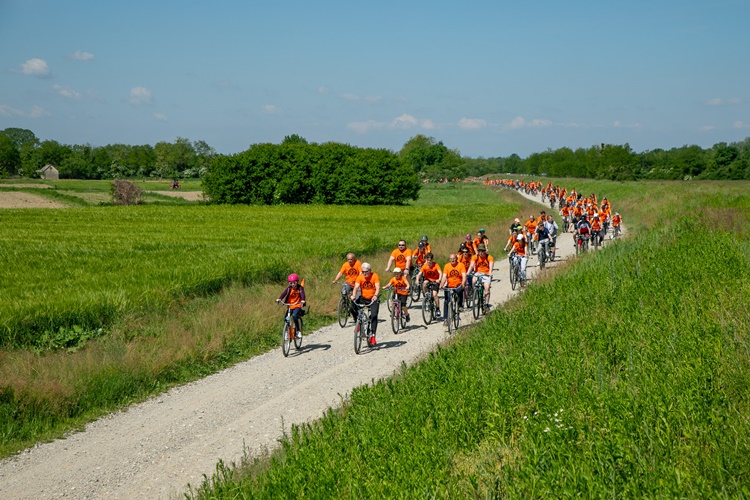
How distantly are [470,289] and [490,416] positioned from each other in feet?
40.8

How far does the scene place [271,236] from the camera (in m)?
35.9

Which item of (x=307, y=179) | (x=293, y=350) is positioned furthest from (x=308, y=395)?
(x=307, y=179)

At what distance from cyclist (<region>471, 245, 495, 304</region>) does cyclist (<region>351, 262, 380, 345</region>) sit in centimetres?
314

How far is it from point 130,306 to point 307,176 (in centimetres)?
5552

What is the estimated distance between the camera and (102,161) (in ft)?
520

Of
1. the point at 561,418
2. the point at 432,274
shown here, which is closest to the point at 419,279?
the point at 432,274

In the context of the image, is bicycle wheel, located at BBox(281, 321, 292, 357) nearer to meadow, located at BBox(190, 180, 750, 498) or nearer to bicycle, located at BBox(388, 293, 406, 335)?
bicycle, located at BBox(388, 293, 406, 335)

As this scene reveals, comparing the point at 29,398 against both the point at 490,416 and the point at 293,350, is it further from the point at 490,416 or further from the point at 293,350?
the point at 490,416

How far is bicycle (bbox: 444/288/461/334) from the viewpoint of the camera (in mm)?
16547

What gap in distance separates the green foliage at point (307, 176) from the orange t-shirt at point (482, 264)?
5325cm

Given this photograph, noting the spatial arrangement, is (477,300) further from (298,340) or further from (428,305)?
(298,340)

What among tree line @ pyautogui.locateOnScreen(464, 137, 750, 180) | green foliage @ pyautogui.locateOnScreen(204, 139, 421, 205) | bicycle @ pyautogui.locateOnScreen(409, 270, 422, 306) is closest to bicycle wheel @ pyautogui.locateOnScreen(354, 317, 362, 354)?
bicycle @ pyautogui.locateOnScreen(409, 270, 422, 306)

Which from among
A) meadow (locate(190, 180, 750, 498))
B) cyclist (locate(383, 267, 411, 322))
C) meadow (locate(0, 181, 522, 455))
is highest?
meadow (locate(190, 180, 750, 498))

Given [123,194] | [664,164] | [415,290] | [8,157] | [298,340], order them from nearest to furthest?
[298,340] → [415,290] → [123,194] → [664,164] → [8,157]
